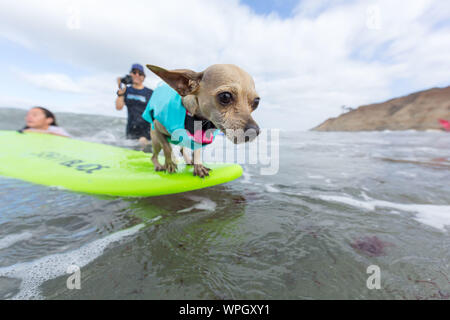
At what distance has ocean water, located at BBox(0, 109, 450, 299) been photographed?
3.58 feet

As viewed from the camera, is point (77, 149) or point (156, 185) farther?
point (77, 149)

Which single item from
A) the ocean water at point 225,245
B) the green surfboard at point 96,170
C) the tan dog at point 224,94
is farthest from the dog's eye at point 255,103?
the green surfboard at point 96,170

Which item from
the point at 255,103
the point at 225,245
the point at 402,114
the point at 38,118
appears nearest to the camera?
the point at 225,245

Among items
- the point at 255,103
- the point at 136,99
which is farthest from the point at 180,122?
the point at 136,99

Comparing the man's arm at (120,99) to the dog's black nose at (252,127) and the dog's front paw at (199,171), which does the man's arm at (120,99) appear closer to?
the dog's front paw at (199,171)

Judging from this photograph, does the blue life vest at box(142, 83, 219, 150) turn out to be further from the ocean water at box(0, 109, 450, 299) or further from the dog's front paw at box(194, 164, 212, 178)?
the ocean water at box(0, 109, 450, 299)

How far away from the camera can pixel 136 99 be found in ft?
19.6

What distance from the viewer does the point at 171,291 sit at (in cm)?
106

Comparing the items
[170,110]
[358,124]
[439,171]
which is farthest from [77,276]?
[358,124]

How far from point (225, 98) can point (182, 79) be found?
0.50m

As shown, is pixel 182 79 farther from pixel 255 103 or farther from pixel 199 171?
pixel 199 171
